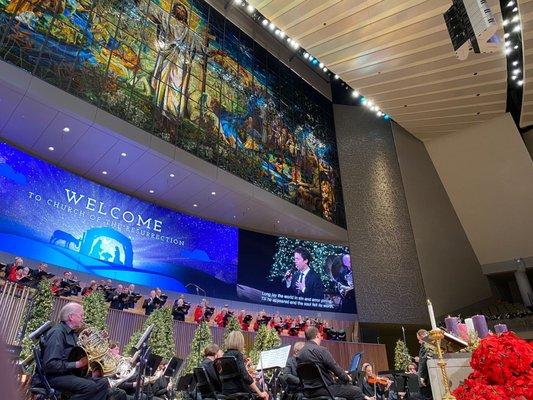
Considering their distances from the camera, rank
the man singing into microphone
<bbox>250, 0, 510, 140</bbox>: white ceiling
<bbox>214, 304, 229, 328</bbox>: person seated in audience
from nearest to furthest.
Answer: <bbox>250, 0, 510, 140</bbox>: white ceiling < <bbox>214, 304, 229, 328</bbox>: person seated in audience < the man singing into microphone

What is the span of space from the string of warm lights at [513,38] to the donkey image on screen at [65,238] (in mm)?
12767

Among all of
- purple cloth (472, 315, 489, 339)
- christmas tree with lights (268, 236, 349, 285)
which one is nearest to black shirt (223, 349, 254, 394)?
purple cloth (472, 315, 489, 339)

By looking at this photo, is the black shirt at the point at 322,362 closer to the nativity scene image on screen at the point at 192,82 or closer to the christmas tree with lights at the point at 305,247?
the nativity scene image on screen at the point at 192,82

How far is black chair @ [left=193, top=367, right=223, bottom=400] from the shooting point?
3631 millimetres

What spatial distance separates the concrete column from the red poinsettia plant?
1754 cm

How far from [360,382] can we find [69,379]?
4328 mm

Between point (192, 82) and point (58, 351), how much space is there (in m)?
11.0

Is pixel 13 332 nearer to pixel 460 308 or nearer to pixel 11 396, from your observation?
pixel 11 396

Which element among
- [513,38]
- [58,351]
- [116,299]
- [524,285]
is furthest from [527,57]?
[58,351]

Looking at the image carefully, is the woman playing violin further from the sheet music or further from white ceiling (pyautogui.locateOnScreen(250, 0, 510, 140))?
white ceiling (pyautogui.locateOnScreen(250, 0, 510, 140))

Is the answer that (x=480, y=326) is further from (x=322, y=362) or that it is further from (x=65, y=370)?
(x=65, y=370)

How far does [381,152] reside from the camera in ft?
57.8

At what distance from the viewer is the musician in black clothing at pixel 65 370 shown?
2.89 m

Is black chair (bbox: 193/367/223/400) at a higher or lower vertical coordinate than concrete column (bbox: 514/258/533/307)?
lower
